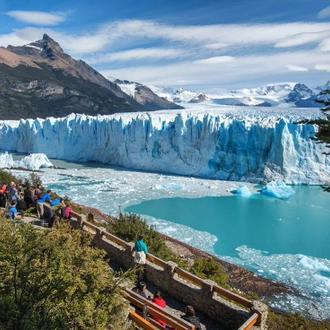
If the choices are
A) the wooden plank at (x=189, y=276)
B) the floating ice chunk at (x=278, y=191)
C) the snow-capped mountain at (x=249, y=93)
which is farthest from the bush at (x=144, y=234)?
the snow-capped mountain at (x=249, y=93)

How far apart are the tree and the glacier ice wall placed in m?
18.6

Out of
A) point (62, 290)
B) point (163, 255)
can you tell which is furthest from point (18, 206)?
point (62, 290)

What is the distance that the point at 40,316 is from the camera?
2.75 m

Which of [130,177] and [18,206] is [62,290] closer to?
[18,206]

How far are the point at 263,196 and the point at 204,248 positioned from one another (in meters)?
8.18

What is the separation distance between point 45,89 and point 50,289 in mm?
73280

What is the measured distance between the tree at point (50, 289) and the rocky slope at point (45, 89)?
54297 millimetres

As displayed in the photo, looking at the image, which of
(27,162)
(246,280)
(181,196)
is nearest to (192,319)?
(246,280)

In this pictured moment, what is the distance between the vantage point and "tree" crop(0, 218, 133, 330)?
2703 mm

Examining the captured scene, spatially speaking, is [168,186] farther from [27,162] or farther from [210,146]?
[27,162]

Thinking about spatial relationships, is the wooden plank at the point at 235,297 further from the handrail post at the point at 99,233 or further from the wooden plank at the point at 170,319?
the handrail post at the point at 99,233

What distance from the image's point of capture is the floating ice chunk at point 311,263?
927 centimetres

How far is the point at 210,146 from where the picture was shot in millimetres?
A: 22297

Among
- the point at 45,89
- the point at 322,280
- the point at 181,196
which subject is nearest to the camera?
the point at 322,280
